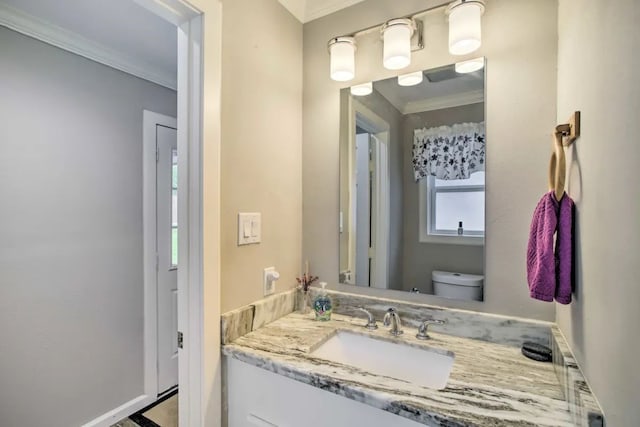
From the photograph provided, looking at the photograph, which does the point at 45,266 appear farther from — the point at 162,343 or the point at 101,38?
the point at 101,38

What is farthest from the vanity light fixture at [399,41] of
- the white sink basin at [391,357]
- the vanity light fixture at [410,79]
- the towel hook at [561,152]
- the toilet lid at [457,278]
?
the white sink basin at [391,357]

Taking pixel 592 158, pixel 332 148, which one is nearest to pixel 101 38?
pixel 332 148

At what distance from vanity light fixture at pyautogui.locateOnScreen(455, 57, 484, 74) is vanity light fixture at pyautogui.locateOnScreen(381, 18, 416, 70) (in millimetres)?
191

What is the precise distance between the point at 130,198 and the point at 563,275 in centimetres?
224

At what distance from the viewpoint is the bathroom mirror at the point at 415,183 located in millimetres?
1156

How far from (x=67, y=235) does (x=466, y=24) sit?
7.10 ft

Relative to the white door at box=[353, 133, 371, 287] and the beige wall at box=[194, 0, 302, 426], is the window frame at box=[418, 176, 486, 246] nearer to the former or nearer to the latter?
the white door at box=[353, 133, 371, 287]

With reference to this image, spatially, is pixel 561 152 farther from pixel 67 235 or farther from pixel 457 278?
pixel 67 235

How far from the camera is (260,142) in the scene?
125cm

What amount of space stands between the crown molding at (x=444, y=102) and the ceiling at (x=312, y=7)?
55 centimetres

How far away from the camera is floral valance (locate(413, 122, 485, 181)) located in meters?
1.14

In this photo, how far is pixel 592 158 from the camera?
68 centimetres

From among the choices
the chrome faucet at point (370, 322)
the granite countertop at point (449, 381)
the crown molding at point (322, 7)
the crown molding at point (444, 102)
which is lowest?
the granite countertop at point (449, 381)

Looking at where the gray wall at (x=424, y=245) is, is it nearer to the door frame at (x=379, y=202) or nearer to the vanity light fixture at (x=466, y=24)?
the door frame at (x=379, y=202)
